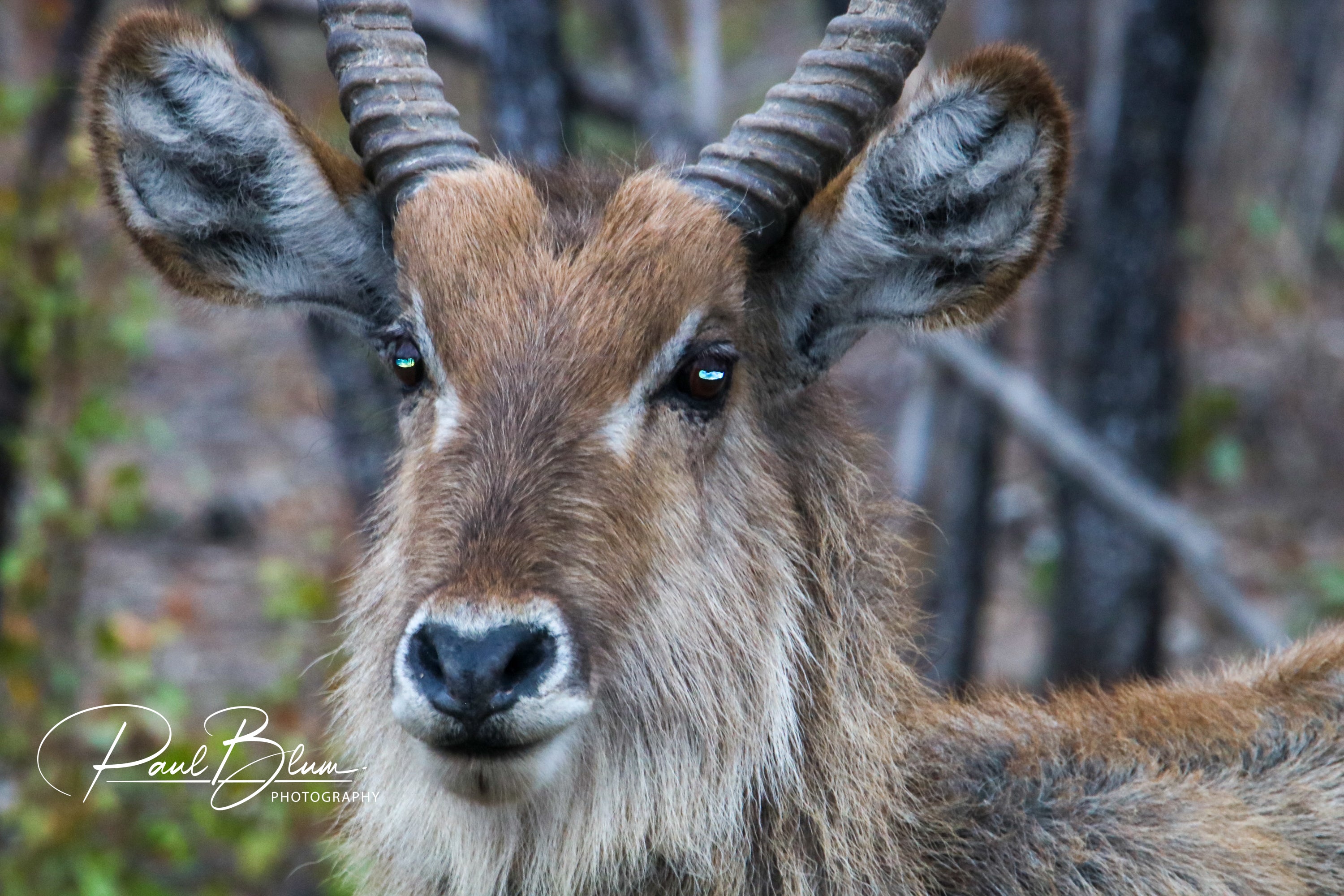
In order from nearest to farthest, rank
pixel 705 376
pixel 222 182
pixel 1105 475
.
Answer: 1. pixel 705 376
2. pixel 222 182
3. pixel 1105 475

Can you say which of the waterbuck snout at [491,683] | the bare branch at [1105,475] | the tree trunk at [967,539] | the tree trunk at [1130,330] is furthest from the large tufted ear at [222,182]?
the tree trunk at [967,539]

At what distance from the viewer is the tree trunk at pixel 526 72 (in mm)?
6617

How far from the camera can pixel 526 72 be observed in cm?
666

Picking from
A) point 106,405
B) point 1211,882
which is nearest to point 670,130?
Result: point 106,405

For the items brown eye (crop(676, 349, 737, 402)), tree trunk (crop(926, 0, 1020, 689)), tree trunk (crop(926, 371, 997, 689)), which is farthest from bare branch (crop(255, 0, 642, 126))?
brown eye (crop(676, 349, 737, 402))

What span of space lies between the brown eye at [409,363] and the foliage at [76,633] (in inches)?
114

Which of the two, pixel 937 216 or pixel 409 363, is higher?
pixel 937 216

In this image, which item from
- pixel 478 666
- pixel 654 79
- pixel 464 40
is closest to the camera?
pixel 478 666

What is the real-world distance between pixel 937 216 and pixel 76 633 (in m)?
5.24

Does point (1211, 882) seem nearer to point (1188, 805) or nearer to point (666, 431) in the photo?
point (1188, 805)

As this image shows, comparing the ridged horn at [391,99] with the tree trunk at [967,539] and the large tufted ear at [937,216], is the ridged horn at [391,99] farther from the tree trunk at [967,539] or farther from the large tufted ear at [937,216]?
the tree trunk at [967,539]

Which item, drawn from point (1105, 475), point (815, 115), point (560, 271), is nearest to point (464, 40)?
point (1105, 475)

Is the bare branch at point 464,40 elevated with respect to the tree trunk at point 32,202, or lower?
elevated

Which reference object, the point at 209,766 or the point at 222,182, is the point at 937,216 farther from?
the point at 209,766
